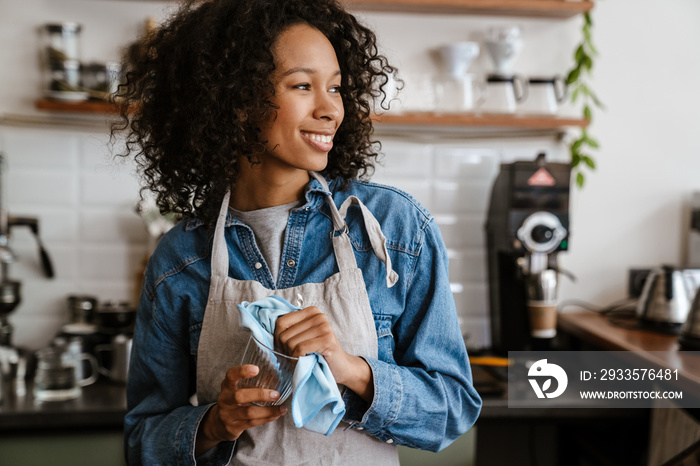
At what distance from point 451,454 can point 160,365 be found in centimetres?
92

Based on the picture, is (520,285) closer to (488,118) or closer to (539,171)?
(539,171)

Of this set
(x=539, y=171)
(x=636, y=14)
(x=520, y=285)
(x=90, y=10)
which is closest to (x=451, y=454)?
(x=520, y=285)

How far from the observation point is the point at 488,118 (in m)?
2.09

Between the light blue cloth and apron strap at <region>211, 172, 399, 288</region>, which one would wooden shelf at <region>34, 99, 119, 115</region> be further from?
the light blue cloth

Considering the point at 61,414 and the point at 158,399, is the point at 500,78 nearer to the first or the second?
the point at 158,399

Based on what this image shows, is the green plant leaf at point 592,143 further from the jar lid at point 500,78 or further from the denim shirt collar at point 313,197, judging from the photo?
the denim shirt collar at point 313,197

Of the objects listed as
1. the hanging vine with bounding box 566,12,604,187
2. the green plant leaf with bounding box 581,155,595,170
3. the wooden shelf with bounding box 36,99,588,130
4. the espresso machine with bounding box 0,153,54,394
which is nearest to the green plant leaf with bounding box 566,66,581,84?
the hanging vine with bounding box 566,12,604,187

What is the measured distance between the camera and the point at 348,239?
1.03m

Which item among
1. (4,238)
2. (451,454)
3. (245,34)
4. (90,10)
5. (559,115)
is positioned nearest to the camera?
(245,34)

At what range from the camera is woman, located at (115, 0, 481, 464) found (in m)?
0.98

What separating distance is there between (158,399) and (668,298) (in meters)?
1.54

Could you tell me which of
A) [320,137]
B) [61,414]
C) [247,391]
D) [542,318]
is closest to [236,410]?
[247,391]

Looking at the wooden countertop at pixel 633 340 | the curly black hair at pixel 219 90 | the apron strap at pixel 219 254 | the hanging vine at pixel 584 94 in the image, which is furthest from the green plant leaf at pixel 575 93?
the apron strap at pixel 219 254

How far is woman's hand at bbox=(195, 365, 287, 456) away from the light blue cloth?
34 mm
